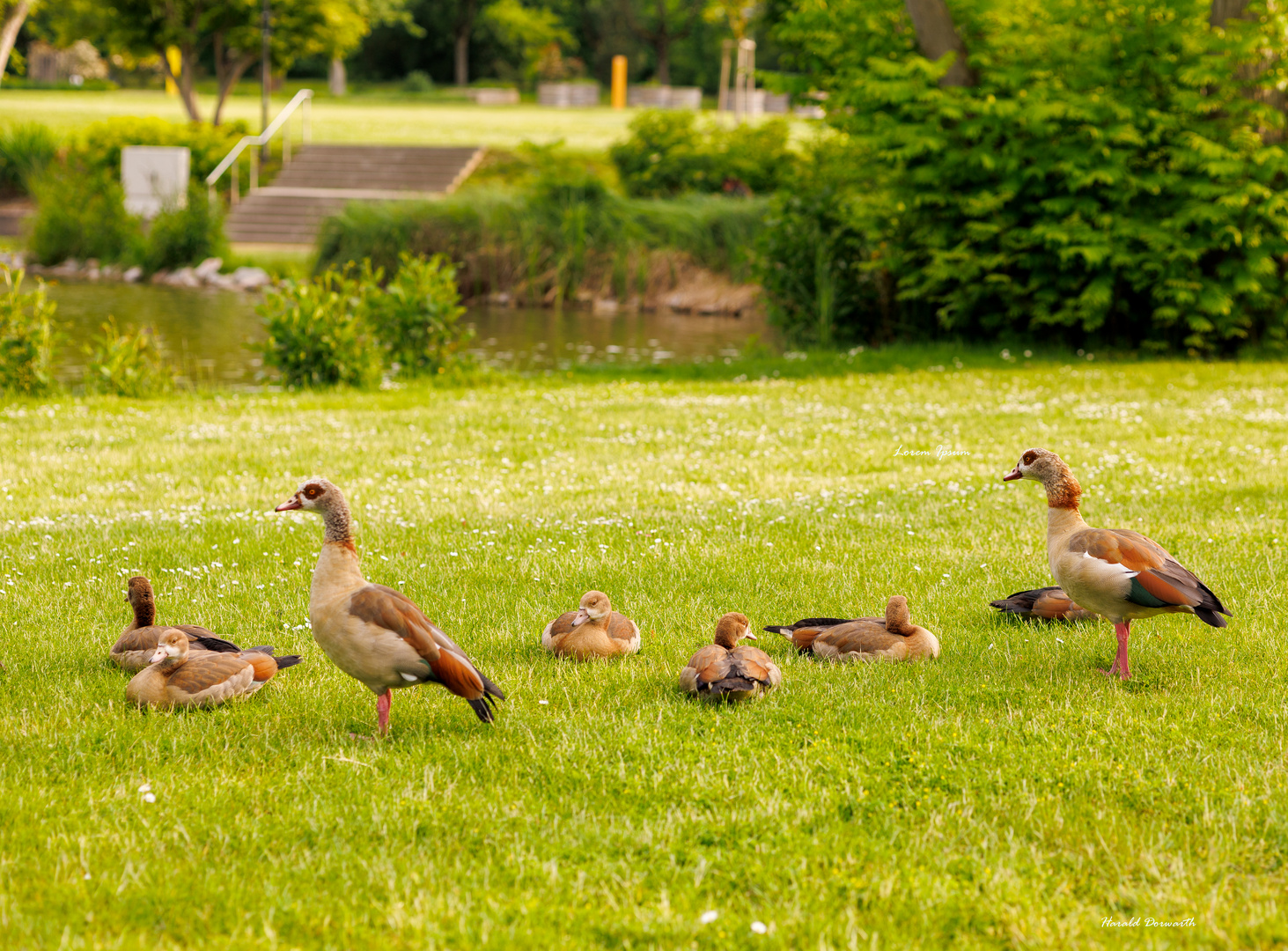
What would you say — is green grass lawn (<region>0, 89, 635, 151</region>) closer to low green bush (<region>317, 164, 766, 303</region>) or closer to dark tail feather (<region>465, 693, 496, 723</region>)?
low green bush (<region>317, 164, 766, 303</region>)

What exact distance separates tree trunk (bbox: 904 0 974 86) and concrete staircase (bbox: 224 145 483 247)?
2024 centimetres

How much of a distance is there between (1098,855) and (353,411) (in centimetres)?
1099

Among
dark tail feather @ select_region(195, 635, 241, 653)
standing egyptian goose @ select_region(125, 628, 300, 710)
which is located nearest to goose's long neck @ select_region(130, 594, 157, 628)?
dark tail feather @ select_region(195, 635, 241, 653)

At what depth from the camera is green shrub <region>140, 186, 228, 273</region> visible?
32844 millimetres

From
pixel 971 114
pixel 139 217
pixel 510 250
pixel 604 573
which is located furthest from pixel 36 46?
pixel 604 573

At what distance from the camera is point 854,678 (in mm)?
5387

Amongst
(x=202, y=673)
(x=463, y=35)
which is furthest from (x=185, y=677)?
(x=463, y=35)

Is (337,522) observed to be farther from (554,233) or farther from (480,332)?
(554,233)

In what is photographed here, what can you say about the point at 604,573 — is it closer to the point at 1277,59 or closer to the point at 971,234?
the point at 971,234

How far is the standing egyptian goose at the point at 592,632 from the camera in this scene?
5.59 metres

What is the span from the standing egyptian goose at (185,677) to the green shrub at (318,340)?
1050 centimetres

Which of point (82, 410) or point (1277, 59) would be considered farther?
point (1277, 59)

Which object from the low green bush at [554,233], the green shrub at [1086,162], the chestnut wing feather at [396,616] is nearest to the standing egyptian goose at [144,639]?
the chestnut wing feather at [396,616]

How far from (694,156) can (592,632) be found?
33.4m
